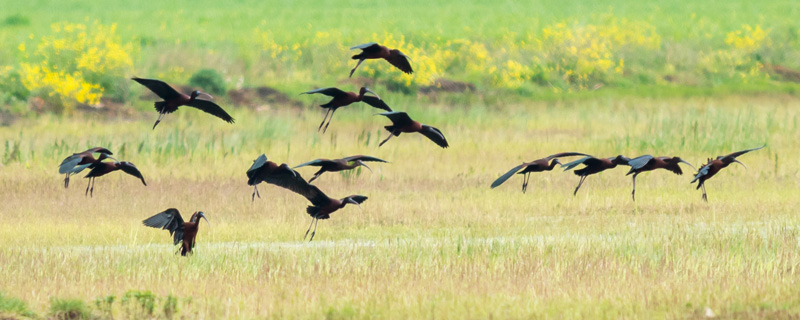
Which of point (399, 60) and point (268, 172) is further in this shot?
point (399, 60)

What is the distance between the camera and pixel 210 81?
3234 cm

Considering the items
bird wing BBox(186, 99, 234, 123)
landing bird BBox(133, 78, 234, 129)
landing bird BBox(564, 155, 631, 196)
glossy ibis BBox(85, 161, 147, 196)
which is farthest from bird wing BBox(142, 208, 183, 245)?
landing bird BBox(564, 155, 631, 196)

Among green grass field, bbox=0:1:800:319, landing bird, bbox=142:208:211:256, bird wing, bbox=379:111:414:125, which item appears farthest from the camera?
landing bird, bbox=142:208:211:256

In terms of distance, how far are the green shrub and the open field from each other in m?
4.77

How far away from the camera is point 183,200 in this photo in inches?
655

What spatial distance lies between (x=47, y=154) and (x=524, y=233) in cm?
975

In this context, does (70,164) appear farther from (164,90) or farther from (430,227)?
(430,227)

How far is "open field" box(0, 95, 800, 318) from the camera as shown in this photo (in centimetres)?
919

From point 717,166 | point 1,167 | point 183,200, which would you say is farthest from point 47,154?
point 717,166

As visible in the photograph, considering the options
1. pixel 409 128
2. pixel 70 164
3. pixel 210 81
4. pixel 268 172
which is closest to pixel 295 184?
pixel 268 172

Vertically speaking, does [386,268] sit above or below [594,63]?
below

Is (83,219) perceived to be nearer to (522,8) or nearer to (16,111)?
(16,111)

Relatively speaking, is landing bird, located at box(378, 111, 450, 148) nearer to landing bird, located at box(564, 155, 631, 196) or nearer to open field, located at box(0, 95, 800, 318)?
landing bird, located at box(564, 155, 631, 196)

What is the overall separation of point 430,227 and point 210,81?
61.6 ft
